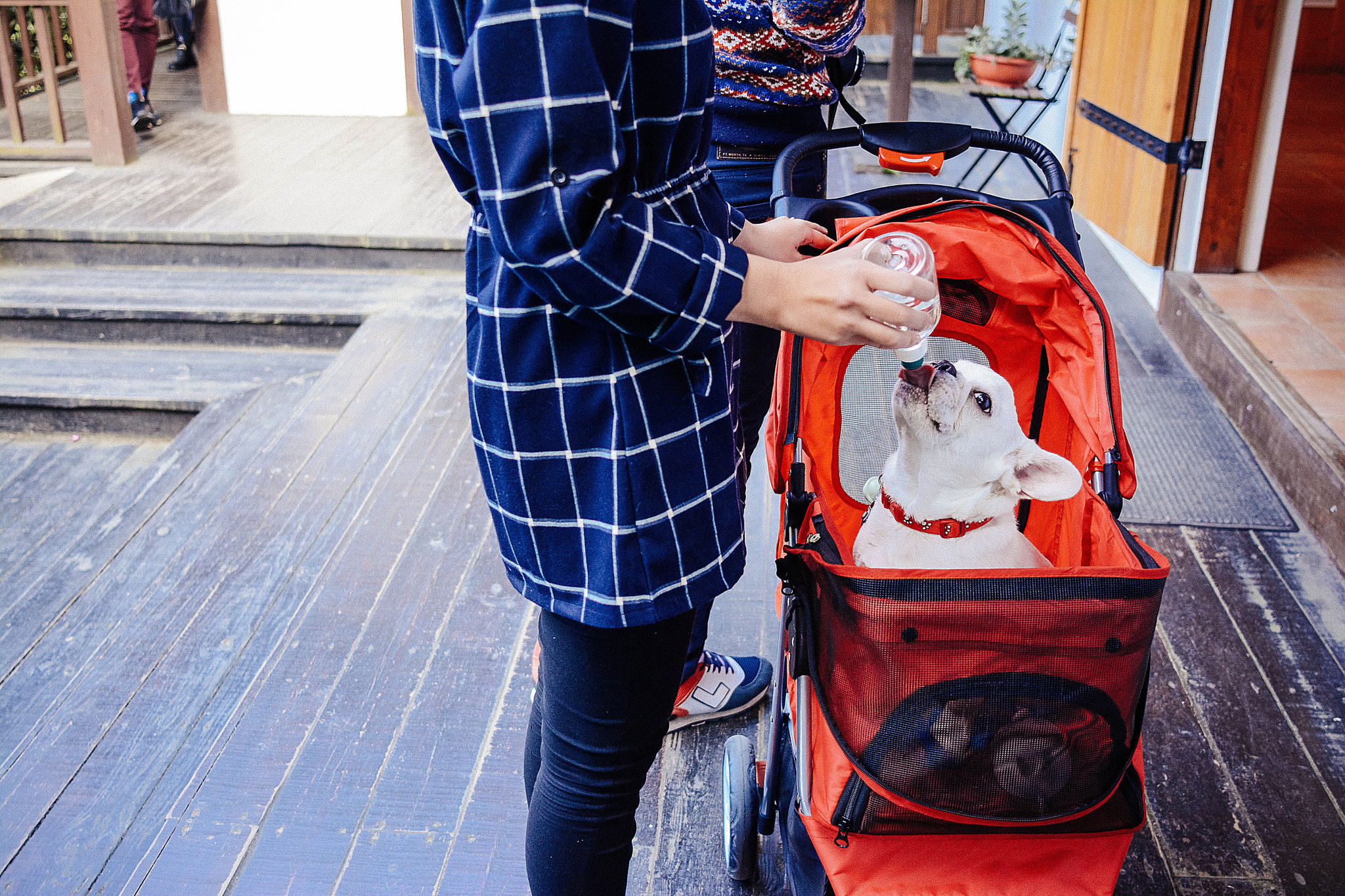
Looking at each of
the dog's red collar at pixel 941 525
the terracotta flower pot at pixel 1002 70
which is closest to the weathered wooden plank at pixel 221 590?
the dog's red collar at pixel 941 525

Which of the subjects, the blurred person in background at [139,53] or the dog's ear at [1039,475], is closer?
the dog's ear at [1039,475]

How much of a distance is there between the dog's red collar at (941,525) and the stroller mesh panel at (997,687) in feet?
1.15

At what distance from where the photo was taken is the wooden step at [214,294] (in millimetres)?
4035

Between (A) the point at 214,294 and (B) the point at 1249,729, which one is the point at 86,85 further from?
(B) the point at 1249,729

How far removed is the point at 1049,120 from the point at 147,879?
17.9 ft

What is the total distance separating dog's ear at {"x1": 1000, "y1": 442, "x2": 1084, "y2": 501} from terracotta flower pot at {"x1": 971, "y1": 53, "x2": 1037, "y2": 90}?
3.73 meters

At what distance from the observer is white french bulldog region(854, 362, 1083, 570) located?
140 centimetres

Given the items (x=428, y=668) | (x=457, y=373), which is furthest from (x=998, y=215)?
(x=457, y=373)

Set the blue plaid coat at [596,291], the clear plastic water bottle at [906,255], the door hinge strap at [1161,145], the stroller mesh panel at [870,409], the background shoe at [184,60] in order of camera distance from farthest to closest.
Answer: the background shoe at [184,60] → the door hinge strap at [1161,145] → the stroller mesh panel at [870,409] → the clear plastic water bottle at [906,255] → the blue plaid coat at [596,291]

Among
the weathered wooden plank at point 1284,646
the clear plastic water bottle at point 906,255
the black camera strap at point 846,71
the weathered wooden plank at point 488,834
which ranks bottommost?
the weathered wooden plank at point 488,834

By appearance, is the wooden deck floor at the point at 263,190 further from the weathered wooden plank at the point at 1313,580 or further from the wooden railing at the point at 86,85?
the weathered wooden plank at the point at 1313,580

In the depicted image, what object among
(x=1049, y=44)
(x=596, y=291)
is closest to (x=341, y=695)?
(x=596, y=291)

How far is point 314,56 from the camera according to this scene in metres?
6.41

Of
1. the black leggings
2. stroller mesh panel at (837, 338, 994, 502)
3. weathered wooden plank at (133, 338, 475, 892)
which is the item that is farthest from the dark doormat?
the black leggings
